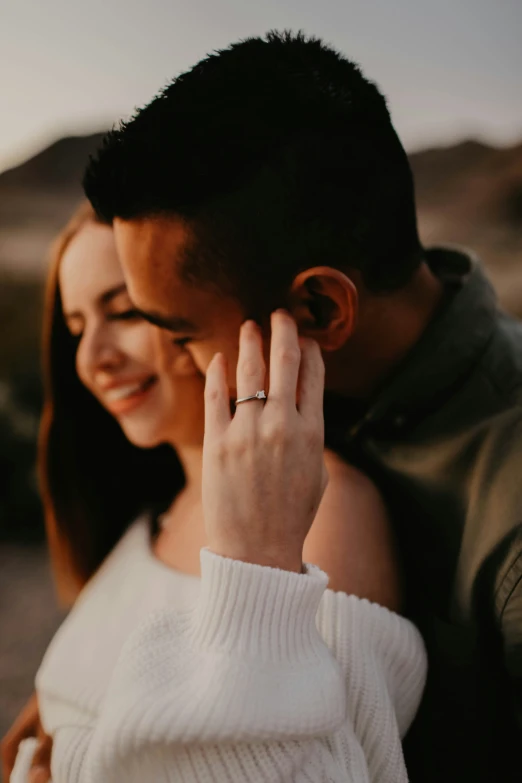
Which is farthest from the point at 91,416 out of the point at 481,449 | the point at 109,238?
the point at 481,449

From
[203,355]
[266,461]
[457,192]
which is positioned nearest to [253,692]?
[266,461]

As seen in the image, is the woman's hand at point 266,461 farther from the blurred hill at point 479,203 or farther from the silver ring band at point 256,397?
the blurred hill at point 479,203

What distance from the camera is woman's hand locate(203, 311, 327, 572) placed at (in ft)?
1.68

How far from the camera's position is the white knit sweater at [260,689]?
0.46 meters

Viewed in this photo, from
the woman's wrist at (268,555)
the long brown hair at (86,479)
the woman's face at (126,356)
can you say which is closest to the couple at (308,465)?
the woman's wrist at (268,555)

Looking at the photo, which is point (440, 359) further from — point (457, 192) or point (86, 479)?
point (86, 479)

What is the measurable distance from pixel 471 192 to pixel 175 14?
451mm

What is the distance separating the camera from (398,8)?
2.59ft

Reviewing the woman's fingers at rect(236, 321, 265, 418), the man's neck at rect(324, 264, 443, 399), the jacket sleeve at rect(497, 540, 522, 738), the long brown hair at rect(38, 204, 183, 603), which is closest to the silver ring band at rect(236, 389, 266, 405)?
the woman's fingers at rect(236, 321, 265, 418)

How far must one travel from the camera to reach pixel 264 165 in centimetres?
54

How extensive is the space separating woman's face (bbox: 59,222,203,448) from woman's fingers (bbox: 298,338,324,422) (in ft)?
0.68

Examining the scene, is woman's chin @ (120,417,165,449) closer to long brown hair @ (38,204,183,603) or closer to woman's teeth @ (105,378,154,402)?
woman's teeth @ (105,378,154,402)

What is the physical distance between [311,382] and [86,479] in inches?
22.7

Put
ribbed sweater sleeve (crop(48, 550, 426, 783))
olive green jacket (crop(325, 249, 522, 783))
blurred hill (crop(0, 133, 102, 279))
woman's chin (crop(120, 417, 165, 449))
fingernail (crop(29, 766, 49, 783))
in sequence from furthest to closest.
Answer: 1. blurred hill (crop(0, 133, 102, 279))
2. woman's chin (crop(120, 417, 165, 449))
3. fingernail (crop(29, 766, 49, 783))
4. olive green jacket (crop(325, 249, 522, 783))
5. ribbed sweater sleeve (crop(48, 550, 426, 783))
